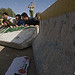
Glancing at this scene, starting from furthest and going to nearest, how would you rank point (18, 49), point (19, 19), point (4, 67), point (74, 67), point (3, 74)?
point (19, 19), point (18, 49), point (4, 67), point (3, 74), point (74, 67)

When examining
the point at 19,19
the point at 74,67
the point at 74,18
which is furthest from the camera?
the point at 19,19

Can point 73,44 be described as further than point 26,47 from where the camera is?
No

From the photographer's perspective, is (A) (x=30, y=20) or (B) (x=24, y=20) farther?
(B) (x=24, y=20)

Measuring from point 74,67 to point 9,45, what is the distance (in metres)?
2.31

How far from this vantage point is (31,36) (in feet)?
8.66

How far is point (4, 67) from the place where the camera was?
1.43 metres

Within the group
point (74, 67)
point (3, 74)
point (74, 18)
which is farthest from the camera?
point (3, 74)

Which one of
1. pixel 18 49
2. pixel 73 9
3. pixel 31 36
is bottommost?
pixel 18 49

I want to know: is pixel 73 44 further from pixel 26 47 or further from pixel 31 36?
pixel 31 36

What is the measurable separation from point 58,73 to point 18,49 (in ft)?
6.13

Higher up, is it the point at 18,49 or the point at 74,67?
the point at 74,67

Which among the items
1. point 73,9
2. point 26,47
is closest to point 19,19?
point 26,47

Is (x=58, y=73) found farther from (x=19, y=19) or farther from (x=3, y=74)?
(x=19, y=19)

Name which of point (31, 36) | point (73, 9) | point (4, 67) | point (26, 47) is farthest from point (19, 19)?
point (73, 9)
